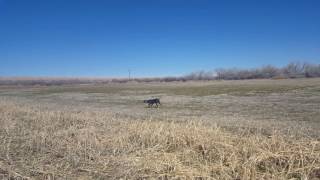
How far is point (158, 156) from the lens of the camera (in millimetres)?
10203

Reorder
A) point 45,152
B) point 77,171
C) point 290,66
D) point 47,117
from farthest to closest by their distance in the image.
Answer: point 290,66 → point 47,117 → point 45,152 → point 77,171

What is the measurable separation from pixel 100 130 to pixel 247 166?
24.4 feet

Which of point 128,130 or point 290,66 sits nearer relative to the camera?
point 128,130

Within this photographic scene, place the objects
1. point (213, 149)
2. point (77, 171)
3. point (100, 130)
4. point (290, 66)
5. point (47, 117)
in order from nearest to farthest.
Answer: point (77, 171) → point (213, 149) → point (100, 130) → point (47, 117) → point (290, 66)

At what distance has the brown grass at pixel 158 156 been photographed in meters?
8.71

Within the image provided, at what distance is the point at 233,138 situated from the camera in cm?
1173

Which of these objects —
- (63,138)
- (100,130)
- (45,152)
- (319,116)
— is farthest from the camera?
(319,116)

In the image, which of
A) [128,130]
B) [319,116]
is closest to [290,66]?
[319,116]

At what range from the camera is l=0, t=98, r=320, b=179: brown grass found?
8709 millimetres

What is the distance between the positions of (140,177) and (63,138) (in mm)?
5481

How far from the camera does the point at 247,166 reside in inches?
347

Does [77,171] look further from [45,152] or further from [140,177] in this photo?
[45,152]

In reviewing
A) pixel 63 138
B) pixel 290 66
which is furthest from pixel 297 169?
pixel 290 66

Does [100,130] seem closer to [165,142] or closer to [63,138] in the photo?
[63,138]
